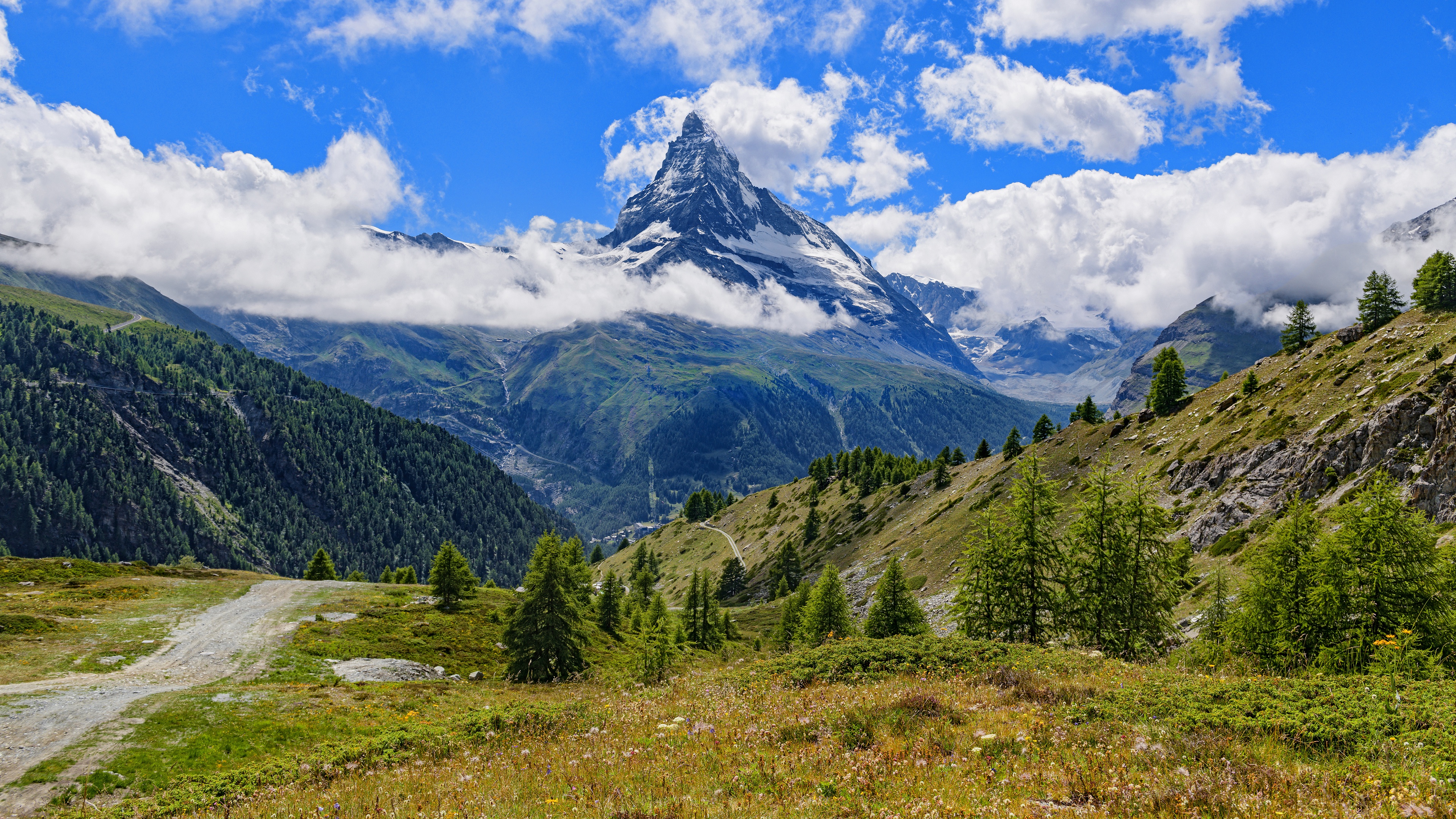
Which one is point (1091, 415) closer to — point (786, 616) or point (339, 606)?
point (786, 616)

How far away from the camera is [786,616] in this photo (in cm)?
7919

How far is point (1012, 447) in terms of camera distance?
4572 inches

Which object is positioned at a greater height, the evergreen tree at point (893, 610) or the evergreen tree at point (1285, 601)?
the evergreen tree at point (1285, 601)

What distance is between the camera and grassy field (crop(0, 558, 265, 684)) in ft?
123

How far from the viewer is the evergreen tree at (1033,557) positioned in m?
34.7

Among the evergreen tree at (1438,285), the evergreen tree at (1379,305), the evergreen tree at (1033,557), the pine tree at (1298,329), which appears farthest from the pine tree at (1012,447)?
the evergreen tree at (1033,557)

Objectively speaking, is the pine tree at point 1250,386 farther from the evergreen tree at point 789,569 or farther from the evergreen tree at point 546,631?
the evergreen tree at point 546,631

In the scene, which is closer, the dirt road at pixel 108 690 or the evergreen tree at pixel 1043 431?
the dirt road at pixel 108 690

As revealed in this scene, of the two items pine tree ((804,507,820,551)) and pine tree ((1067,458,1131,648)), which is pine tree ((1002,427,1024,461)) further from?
pine tree ((1067,458,1131,648))

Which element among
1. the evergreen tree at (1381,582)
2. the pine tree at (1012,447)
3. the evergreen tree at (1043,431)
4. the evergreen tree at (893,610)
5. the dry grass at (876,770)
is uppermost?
the evergreen tree at (1043,431)

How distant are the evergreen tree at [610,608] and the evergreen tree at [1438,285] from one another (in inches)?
3609

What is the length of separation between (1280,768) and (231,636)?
58.5 meters

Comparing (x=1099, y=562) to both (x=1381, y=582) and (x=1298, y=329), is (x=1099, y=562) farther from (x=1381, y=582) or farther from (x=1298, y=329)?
(x=1298, y=329)

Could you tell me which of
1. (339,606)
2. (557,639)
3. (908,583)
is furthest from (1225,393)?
(339,606)
